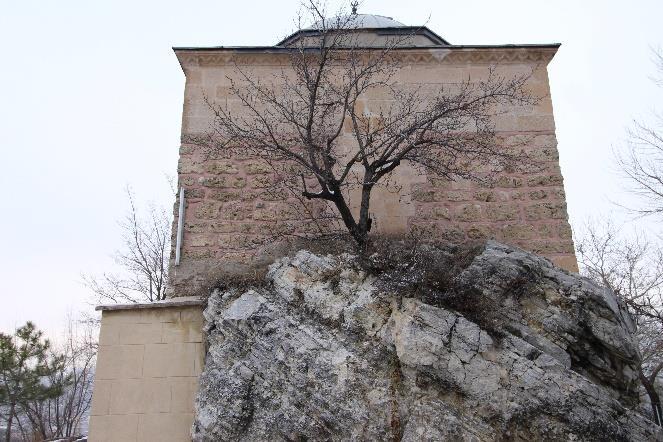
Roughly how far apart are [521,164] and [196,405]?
16.6ft

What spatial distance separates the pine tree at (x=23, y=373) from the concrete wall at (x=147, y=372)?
12.1m

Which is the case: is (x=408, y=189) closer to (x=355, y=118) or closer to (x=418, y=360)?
(x=355, y=118)

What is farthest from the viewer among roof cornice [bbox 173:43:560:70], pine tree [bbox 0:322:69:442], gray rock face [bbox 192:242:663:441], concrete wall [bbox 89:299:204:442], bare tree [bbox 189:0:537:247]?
pine tree [bbox 0:322:69:442]

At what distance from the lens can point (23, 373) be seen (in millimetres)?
16062

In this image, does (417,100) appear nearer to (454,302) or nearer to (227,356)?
(454,302)

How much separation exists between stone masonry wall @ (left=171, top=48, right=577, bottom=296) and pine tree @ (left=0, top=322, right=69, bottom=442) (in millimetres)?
12301

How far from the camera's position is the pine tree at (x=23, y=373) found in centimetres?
1565

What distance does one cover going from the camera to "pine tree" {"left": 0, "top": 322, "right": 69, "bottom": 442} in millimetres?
15648

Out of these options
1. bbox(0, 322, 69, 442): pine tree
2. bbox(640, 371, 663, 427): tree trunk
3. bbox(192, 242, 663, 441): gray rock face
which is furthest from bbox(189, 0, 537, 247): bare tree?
bbox(0, 322, 69, 442): pine tree

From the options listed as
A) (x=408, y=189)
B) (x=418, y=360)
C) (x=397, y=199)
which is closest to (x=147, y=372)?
(x=418, y=360)

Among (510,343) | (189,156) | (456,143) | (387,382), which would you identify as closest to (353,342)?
(387,382)

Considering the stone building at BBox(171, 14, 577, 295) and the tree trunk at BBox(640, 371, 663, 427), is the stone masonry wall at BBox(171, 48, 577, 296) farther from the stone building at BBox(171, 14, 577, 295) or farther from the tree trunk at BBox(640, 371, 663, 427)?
the tree trunk at BBox(640, 371, 663, 427)

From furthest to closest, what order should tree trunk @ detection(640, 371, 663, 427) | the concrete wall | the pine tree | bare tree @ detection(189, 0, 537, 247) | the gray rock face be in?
the pine tree < tree trunk @ detection(640, 371, 663, 427) < bare tree @ detection(189, 0, 537, 247) < the concrete wall < the gray rock face

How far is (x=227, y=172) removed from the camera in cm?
718
